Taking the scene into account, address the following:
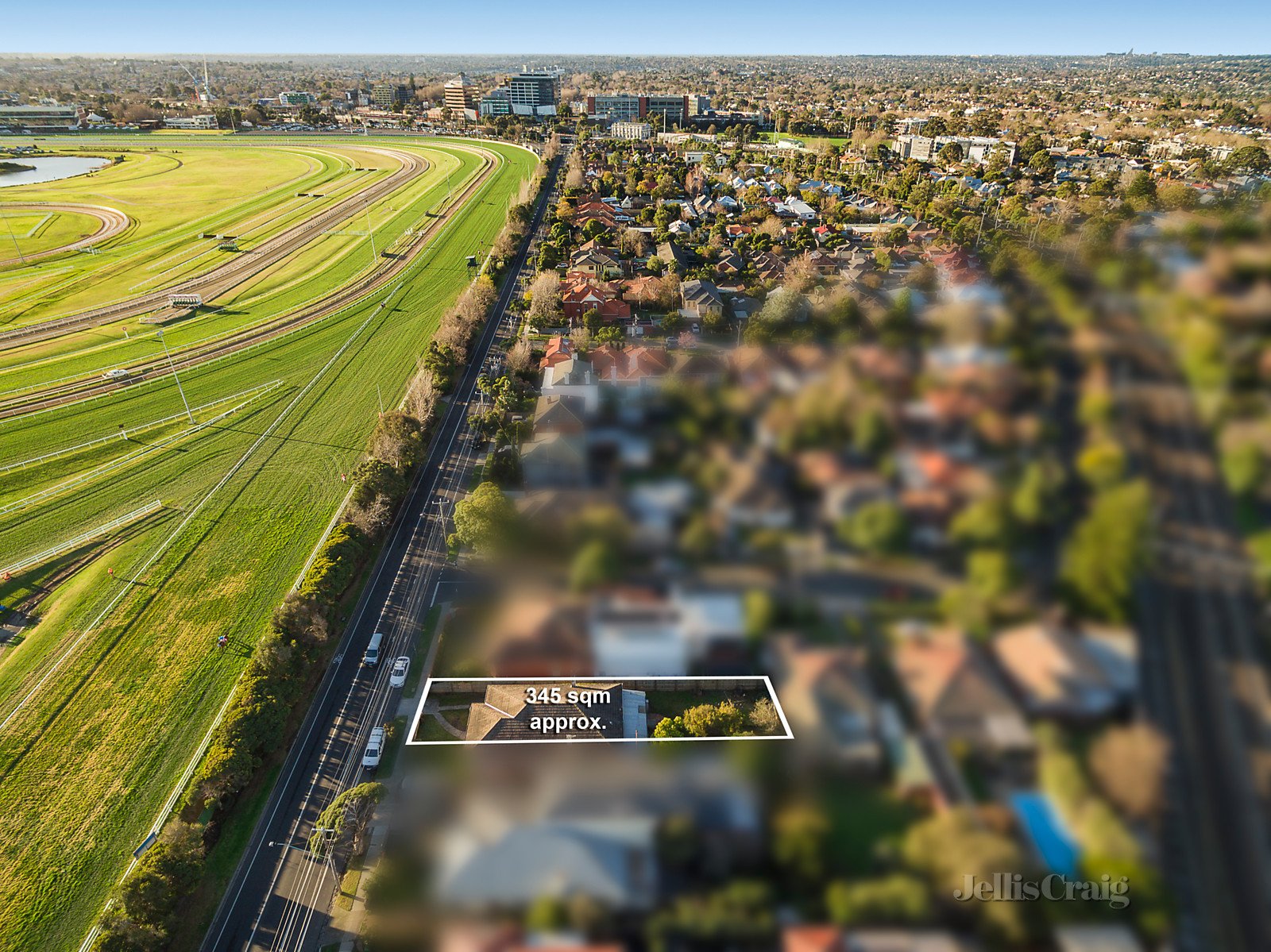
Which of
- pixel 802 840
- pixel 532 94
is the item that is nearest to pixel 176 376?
pixel 802 840

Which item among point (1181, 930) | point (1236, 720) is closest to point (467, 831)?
point (1181, 930)

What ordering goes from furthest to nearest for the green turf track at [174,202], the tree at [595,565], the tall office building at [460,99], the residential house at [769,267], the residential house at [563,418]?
the tall office building at [460,99] < the green turf track at [174,202] < the residential house at [769,267] < the residential house at [563,418] < the tree at [595,565]

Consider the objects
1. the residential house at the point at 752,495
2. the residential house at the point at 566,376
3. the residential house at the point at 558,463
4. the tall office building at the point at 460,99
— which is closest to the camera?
the residential house at the point at 752,495

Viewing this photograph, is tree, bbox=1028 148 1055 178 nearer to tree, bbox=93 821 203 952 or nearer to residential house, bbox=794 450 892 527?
residential house, bbox=794 450 892 527

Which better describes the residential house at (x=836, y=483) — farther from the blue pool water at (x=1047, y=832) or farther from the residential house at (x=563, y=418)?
the residential house at (x=563, y=418)

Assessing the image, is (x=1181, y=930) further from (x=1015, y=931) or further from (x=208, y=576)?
(x=208, y=576)

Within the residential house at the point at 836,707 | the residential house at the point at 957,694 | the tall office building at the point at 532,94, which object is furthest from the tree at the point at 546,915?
the tall office building at the point at 532,94

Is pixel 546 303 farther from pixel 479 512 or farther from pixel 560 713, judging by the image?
pixel 560 713
